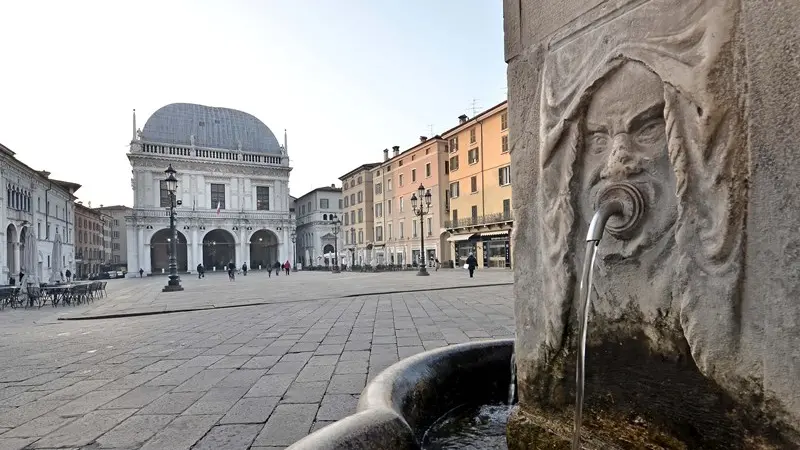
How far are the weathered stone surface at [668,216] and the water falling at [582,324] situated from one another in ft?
0.30

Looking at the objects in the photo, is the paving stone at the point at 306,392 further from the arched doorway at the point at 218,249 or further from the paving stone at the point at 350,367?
the arched doorway at the point at 218,249

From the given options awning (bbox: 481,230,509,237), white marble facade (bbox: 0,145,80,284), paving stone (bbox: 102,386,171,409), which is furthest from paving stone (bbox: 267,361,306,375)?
awning (bbox: 481,230,509,237)

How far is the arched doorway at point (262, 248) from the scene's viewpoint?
60359 millimetres

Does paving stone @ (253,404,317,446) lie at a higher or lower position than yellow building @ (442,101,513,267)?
lower

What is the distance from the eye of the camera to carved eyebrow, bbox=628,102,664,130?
162 centimetres

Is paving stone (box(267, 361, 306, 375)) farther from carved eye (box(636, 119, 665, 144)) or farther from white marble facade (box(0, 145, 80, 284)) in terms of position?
white marble facade (box(0, 145, 80, 284))

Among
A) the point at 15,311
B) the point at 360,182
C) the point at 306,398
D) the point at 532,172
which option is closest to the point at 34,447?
the point at 306,398

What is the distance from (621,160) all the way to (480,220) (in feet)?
113

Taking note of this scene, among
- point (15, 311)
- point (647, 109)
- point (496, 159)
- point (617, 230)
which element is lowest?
point (15, 311)

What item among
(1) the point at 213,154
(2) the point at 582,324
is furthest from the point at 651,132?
(1) the point at 213,154

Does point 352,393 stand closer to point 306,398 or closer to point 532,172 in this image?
point 306,398

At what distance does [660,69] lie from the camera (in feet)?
5.19

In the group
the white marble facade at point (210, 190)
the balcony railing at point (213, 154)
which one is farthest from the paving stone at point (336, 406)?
the balcony railing at point (213, 154)

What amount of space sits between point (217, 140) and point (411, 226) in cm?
3020
